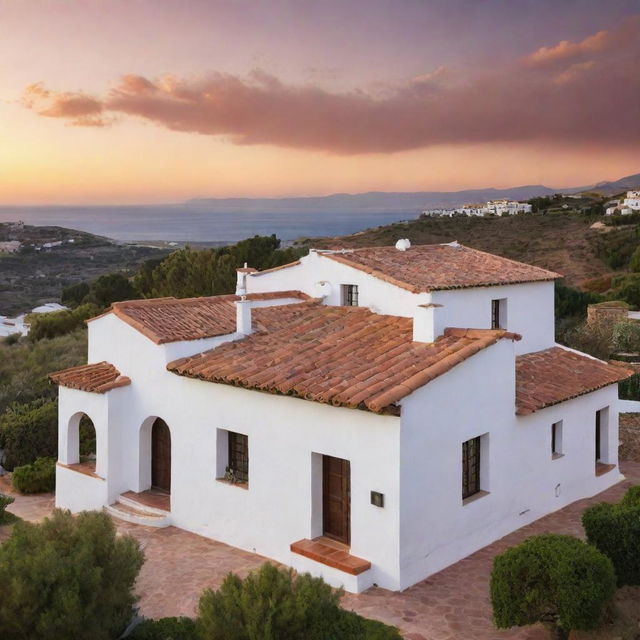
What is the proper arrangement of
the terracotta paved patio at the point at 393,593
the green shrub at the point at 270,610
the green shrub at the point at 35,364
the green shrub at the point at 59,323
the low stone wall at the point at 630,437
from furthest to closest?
the green shrub at the point at 59,323, the green shrub at the point at 35,364, the low stone wall at the point at 630,437, the terracotta paved patio at the point at 393,593, the green shrub at the point at 270,610

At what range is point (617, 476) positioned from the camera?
17.2 metres

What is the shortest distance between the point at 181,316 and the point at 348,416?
5.47 meters

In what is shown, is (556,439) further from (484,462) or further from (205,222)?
(205,222)

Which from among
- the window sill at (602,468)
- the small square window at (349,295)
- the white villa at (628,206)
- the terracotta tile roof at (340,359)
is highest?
the white villa at (628,206)

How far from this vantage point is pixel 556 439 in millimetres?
15289

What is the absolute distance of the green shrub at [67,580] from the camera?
766 cm

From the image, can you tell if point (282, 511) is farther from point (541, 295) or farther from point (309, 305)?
point (541, 295)

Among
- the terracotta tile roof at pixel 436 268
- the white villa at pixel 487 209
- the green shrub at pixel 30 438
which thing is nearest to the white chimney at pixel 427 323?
the terracotta tile roof at pixel 436 268

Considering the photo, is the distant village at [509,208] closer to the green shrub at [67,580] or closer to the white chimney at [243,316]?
the white chimney at [243,316]

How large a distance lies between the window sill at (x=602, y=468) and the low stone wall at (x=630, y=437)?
254 cm

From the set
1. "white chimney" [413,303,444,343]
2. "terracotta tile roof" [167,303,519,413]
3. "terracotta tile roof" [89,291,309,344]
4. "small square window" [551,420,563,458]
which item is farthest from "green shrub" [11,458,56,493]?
"small square window" [551,420,563,458]

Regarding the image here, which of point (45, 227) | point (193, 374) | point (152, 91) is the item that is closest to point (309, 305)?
point (193, 374)

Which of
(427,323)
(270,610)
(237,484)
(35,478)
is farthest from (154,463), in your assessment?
(270,610)

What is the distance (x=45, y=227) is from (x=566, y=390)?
80.0 metres
